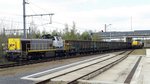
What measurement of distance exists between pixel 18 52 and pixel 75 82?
14760 mm

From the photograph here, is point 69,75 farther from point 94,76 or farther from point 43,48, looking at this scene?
point 43,48

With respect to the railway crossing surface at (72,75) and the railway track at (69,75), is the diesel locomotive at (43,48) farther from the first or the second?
the railway track at (69,75)

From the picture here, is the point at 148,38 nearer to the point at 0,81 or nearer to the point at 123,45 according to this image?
the point at 123,45

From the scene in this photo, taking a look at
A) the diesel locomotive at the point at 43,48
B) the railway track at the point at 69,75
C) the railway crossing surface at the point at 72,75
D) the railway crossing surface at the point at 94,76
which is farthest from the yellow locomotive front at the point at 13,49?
the railway crossing surface at the point at 94,76

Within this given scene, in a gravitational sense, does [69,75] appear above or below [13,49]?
below

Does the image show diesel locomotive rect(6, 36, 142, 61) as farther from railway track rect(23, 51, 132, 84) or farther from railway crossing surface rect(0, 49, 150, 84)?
railway track rect(23, 51, 132, 84)

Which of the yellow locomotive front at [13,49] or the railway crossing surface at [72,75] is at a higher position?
the yellow locomotive front at [13,49]

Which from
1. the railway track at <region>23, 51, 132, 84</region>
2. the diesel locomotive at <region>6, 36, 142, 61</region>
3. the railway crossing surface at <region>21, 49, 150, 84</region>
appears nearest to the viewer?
the railway track at <region>23, 51, 132, 84</region>

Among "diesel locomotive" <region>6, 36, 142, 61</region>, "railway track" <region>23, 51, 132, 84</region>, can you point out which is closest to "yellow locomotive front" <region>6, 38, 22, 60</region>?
"diesel locomotive" <region>6, 36, 142, 61</region>

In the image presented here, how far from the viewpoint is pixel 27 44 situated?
1124 inches

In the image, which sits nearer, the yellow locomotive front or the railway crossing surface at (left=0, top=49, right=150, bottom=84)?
the railway crossing surface at (left=0, top=49, right=150, bottom=84)

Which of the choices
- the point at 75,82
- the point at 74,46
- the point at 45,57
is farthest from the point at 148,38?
the point at 75,82

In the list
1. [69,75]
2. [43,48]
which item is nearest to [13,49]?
[43,48]

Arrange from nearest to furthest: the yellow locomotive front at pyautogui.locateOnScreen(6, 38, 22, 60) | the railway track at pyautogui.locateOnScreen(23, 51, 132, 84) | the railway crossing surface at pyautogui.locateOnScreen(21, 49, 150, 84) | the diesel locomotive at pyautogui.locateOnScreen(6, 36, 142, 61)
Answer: the railway track at pyautogui.locateOnScreen(23, 51, 132, 84) → the railway crossing surface at pyautogui.locateOnScreen(21, 49, 150, 84) → the yellow locomotive front at pyautogui.locateOnScreen(6, 38, 22, 60) → the diesel locomotive at pyautogui.locateOnScreen(6, 36, 142, 61)
